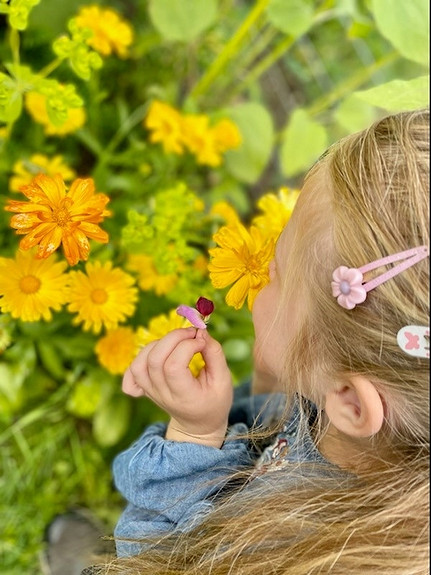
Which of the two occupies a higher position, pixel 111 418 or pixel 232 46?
pixel 232 46

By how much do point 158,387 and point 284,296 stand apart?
0.22m

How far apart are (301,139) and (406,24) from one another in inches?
15.9

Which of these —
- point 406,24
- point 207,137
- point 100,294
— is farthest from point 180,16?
point 100,294

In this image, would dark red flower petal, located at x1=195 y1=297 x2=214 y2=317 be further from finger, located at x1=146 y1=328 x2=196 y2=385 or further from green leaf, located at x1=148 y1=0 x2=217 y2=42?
green leaf, located at x1=148 y1=0 x2=217 y2=42

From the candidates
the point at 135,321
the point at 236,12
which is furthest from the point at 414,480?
the point at 236,12

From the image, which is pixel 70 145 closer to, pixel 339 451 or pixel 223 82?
pixel 223 82

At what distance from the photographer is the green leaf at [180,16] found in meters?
1.45

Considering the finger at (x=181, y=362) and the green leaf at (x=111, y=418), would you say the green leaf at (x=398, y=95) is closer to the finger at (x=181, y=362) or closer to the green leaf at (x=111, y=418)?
the finger at (x=181, y=362)

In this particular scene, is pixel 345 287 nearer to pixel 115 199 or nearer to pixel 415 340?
pixel 415 340

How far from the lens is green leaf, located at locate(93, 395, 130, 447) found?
1517 millimetres

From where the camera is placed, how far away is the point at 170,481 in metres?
1.04

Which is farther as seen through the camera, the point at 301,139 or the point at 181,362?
the point at 301,139

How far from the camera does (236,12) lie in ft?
6.33

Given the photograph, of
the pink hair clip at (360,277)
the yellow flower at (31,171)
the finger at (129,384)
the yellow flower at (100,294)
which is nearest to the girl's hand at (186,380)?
the finger at (129,384)
